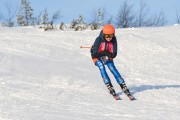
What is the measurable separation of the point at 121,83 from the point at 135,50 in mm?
7283

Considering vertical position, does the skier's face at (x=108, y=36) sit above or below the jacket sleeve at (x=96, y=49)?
above

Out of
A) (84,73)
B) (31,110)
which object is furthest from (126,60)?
(31,110)

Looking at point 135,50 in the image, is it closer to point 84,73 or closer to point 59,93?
point 84,73

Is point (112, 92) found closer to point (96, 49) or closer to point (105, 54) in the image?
point (105, 54)

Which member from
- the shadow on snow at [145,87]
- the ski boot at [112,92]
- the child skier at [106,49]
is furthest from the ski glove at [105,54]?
the shadow on snow at [145,87]

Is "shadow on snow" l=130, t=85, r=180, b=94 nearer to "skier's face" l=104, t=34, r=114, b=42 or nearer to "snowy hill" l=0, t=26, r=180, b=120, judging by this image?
"snowy hill" l=0, t=26, r=180, b=120

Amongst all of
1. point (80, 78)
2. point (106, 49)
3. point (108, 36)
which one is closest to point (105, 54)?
point (106, 49)

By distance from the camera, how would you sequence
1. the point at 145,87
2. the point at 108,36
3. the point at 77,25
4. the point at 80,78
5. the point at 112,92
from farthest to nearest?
the point at 77,25 → the point at 80,78 → the point at 145,87 → the point at 112,92 → the point at 108,36

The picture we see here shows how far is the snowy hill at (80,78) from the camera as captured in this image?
8.27 m

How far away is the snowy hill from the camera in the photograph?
8266 millimetres

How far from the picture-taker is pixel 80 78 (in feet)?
39.6

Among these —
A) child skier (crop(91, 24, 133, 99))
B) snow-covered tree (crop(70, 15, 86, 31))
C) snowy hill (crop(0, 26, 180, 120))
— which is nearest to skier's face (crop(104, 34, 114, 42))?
child skier (crop(91, 24, 133, 99))

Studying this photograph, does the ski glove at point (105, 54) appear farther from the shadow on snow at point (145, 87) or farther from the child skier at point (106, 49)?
the shadow on snow at point (145, 87)

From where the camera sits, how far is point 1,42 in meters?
15.9
